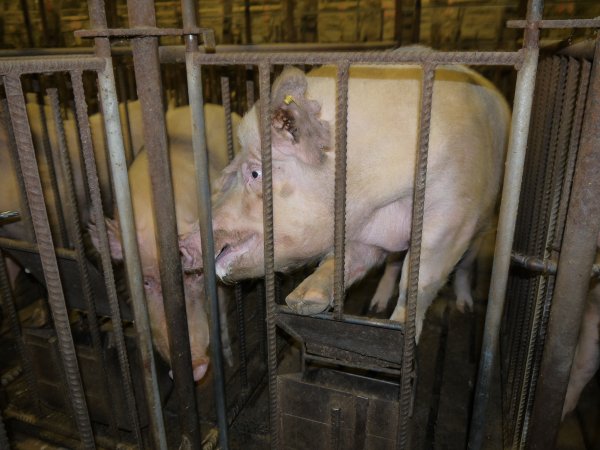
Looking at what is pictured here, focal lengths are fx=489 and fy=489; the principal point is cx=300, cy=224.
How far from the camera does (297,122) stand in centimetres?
168

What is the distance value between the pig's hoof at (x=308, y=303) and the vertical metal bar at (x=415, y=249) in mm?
282

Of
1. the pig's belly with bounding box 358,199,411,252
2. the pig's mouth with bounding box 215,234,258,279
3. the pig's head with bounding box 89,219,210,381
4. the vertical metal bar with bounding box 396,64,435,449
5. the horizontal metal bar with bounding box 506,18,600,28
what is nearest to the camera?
the horizontal metal bar with bounding box 506,18,600,28

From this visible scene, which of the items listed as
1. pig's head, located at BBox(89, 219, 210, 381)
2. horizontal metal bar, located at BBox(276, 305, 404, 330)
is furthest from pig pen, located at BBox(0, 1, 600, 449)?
pig's head, located at BBox(89, 219, 210, 381)

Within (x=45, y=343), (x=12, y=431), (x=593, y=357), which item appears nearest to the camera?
(x=45, y=343)

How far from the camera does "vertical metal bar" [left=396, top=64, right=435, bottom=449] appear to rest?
4.29 ft

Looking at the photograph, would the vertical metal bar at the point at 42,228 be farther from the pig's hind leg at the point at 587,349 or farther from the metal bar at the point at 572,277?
the pig's hind leg at the point at 587,349

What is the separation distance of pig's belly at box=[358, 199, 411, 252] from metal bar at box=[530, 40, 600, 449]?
3.25 feet

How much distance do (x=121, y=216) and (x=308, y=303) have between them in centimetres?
69

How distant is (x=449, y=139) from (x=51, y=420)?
237cm

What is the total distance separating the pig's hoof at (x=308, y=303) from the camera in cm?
162

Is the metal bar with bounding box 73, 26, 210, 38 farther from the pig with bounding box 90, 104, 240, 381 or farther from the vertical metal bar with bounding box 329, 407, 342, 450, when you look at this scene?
the vertical metal bar with bounding box 329, 407, 342, 450

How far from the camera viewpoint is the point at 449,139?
2.05 metres

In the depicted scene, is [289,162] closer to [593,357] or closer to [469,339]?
[593,357]

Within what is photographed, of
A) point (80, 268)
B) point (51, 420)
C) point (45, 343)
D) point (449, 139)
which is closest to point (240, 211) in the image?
point (80, 268)
